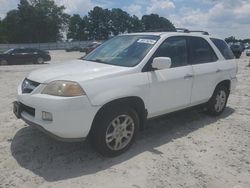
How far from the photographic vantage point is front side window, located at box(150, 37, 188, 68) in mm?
5444

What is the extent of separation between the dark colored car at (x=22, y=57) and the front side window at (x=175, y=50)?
73.2 feet

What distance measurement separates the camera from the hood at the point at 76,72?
4.46 meters

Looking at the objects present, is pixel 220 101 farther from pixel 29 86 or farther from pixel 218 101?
pixel 29 86

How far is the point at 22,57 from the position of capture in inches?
1046

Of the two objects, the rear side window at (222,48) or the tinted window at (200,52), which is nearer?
the tinted window at (200,52)

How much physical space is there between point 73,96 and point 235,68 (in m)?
4.33

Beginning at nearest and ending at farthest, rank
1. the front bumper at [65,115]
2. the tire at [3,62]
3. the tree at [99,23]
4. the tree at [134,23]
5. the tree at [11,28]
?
the front bumper at [65,115]
the tire at [3,62]
the tree at [11,28]
the tree at [99,23]
the tree at [134,23]

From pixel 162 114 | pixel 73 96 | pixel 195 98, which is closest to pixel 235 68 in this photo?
pixel 195 98

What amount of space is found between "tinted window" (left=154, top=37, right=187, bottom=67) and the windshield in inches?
7.0

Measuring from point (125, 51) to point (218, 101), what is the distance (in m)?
2.60

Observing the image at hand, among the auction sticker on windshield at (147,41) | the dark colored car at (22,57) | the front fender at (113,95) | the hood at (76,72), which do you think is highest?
the auction sticker on windshield at (147,41)

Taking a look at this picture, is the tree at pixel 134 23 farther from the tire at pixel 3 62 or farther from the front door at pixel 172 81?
the front door at pixel 172 81

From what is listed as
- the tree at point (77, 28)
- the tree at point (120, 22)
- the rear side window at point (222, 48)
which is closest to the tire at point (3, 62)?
the rear side window at point (222, 48)

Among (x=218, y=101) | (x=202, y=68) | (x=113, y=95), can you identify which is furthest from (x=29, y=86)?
(x=218, y=101)
